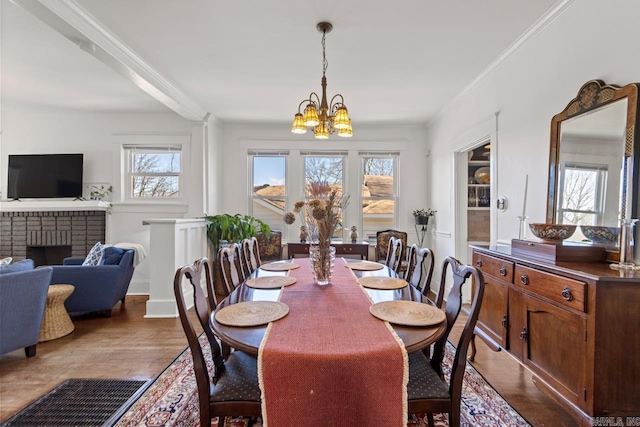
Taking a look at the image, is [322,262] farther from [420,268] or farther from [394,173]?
[394,173]

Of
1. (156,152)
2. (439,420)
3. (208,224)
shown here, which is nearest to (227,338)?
(439,420)

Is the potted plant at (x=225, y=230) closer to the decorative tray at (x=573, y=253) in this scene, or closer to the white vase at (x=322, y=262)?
the white vase at (x=322, y=262)

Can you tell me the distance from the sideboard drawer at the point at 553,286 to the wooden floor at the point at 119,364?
760 millimetres

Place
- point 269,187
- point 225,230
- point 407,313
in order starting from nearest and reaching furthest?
point 407,313 < point 225,230 < point 269,187

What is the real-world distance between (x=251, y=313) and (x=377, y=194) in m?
4.07

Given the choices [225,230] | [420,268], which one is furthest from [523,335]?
[225,230]

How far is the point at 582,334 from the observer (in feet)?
4.66

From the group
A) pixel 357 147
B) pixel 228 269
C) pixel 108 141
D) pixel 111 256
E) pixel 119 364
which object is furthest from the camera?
pixel 357 147

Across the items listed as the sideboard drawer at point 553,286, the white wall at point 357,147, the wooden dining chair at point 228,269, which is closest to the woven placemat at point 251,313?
the wooden dining chair at point 228,269

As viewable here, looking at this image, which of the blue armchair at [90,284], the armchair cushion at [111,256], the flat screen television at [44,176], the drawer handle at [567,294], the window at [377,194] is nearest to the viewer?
the drawer handle at [567,294]

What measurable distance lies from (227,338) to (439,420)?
141cm

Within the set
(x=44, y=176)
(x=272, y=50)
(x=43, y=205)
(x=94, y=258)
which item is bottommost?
(x=94, y=258)

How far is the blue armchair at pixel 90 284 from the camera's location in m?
3.28

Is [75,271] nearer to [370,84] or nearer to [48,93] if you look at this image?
[48,93]
